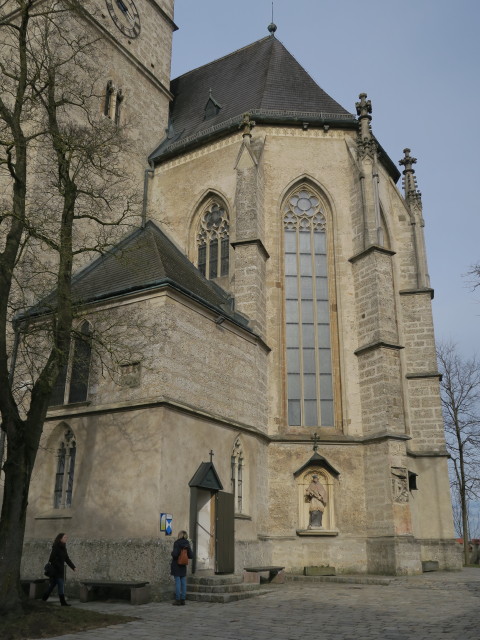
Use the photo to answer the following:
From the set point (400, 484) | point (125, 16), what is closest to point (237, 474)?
point (400, 484)

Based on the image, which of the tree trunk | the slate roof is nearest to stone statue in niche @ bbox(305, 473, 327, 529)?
the slate roof

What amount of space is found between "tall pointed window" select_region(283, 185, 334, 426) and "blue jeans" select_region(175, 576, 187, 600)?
7251 mm

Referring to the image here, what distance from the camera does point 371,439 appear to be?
642 inches

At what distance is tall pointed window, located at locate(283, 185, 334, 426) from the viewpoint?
1753 centimetres

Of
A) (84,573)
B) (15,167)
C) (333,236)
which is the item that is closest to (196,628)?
(84,573)

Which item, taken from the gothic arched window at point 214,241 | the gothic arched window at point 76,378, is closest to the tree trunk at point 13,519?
the gothic arched window at point 76,378

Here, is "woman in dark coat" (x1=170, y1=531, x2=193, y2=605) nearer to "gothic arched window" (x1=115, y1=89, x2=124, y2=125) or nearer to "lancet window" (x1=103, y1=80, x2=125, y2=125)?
"lancet window" (x1=103, y1=80, x2=125, y2=125)

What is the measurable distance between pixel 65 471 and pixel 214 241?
8.81m

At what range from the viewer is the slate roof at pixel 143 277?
13711mm

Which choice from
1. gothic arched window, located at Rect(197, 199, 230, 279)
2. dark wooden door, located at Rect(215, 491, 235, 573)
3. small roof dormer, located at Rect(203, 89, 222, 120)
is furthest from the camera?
small roof dormer, located at Rect(203, 89, 222, 120)

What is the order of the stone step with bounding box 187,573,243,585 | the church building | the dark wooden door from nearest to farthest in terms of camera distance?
the stone step with bounding box 187,573,243,585, the church building, the dark wooden door

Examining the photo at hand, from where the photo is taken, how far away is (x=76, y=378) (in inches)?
554

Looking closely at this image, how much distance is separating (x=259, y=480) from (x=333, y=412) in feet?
9.93

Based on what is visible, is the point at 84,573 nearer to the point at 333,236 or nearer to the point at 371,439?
the point at 371,439
